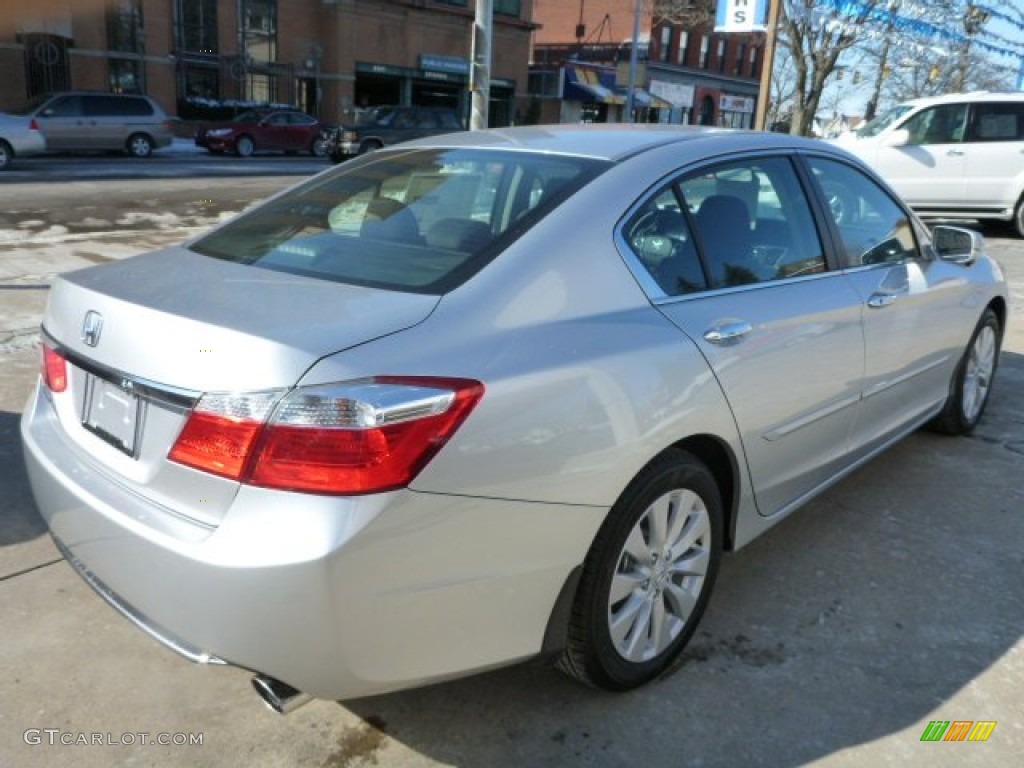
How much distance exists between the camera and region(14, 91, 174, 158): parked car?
2228cm

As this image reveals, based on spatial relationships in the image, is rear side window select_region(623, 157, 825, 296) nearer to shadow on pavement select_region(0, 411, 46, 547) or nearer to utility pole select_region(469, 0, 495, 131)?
shadow on pavement select_region(0, 411, 46, 547)

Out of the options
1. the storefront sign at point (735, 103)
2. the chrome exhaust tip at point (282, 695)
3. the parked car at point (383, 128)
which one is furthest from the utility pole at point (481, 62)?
the storefront sign at point (735, 103)

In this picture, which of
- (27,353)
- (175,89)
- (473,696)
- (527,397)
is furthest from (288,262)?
(175,89)

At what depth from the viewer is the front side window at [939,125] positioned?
13.3m

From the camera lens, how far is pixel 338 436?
1914 mm

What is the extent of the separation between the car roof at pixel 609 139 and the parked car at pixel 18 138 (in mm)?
19851

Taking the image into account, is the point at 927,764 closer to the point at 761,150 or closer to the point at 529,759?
the point at 529,759

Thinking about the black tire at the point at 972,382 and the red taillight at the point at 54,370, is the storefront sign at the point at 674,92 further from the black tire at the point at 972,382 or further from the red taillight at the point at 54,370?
the red taillight at the point at 54,370

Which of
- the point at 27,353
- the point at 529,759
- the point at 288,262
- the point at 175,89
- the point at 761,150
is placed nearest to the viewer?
the point at 529,759

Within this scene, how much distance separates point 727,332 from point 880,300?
115 cm

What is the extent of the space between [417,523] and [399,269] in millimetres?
795

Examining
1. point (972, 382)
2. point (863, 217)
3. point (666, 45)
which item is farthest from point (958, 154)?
point (666, 45)

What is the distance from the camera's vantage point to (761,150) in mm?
3283

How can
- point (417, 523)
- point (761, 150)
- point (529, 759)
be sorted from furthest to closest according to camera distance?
1. point (761, 150)
2. point (529, 759)
3. point (417, 523)
